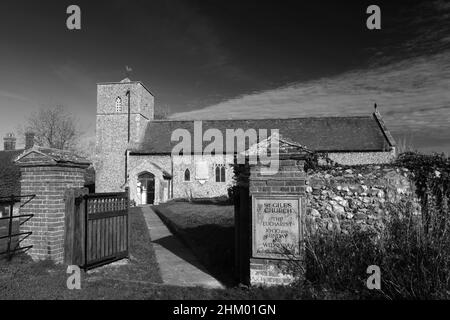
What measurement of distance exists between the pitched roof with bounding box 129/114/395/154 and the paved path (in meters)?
21.8

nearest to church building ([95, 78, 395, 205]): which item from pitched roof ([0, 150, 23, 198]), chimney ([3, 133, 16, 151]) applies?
pitched roof ([0, 150, 23, 198])

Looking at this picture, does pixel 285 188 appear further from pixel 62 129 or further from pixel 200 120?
pixel 62 129

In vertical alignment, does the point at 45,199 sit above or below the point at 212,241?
above

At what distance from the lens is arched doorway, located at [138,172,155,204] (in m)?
30.4

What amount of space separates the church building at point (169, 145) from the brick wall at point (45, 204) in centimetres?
2243

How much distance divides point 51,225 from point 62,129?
41.3 meters

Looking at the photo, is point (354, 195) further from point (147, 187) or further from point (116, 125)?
point (116, 125)

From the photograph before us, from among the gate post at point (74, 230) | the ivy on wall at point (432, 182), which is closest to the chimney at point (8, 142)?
the gate post at point (74, 230)

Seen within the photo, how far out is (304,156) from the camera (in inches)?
233

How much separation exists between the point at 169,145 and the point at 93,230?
85.0 feet

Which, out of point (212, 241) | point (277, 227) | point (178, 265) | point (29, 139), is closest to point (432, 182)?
point (277, 227)

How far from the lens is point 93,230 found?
7.29 m

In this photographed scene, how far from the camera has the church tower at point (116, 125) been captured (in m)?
34.2

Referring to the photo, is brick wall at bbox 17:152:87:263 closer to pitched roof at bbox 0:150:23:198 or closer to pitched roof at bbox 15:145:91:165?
pitched roof at bbox 15:145:91:165
